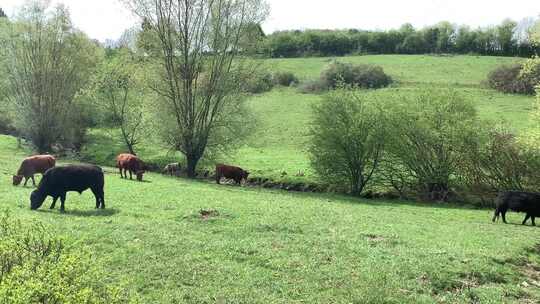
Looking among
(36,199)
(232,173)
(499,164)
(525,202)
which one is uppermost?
(36,199)

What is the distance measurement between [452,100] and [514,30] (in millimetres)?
72790

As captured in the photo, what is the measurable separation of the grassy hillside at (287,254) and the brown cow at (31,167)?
5321 millimetres

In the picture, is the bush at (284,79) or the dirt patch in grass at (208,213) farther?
the bush at (284,79)

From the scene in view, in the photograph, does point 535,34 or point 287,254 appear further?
point 535,34

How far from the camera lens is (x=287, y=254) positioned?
14.4m

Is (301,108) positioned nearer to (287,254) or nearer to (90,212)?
(90,212)

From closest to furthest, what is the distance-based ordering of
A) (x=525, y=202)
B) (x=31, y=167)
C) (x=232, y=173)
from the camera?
(x=525, y=202) < (x=31, y=167) < (x=232, y=173)

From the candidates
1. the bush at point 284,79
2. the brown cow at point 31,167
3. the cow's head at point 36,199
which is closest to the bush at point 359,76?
the bush at point 284,79

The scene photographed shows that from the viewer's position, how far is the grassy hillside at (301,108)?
1789 inches

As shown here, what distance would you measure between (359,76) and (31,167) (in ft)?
182

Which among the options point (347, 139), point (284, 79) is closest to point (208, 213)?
point (347, 139)

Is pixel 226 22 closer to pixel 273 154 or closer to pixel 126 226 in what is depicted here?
pixel 273 154

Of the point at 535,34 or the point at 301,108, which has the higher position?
the point at 535,34

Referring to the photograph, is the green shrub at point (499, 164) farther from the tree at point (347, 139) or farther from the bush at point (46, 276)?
the bush at point (46, 276)
